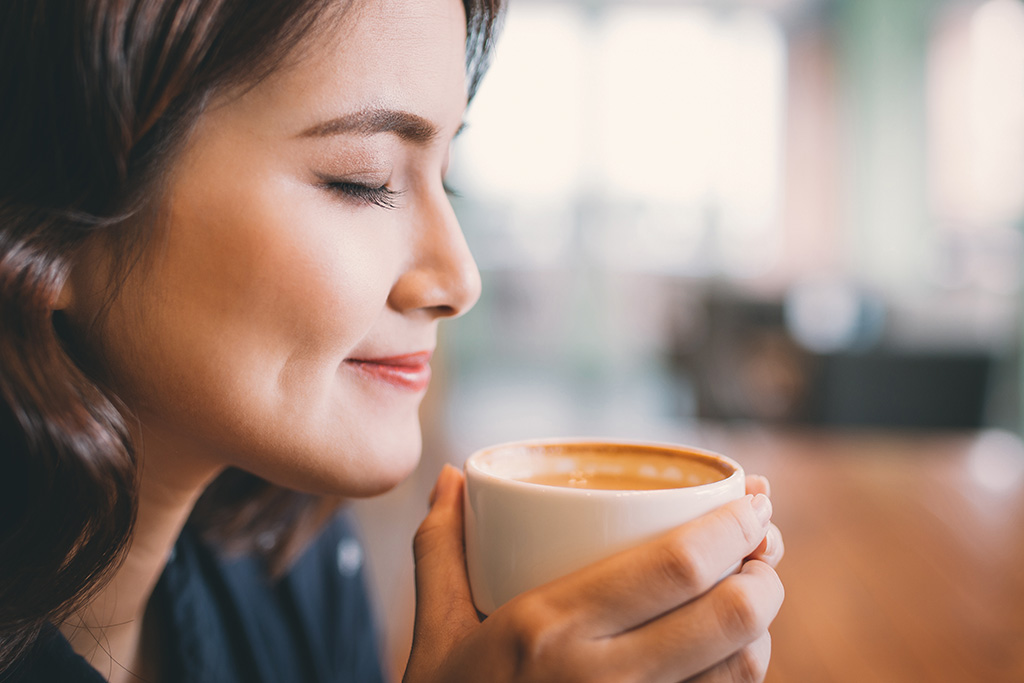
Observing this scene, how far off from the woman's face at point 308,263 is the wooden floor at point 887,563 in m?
1.10

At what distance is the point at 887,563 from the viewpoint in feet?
6.30

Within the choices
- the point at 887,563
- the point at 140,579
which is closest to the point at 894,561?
the point at 887,563

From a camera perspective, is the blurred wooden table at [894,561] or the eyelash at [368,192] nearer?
the eyelash at [368,192]

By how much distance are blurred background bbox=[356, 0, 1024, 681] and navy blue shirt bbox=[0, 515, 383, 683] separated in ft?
10.3

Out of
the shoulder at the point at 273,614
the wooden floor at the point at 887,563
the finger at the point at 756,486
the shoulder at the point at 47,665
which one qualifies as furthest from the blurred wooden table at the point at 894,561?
the shoulder at the point at 47,665

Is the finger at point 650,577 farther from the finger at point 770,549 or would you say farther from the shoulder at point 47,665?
the shoulder at point 47,665

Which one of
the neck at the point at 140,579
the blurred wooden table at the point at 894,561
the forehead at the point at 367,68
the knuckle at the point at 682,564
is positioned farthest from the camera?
the blurred wooden table at the point at 894,561

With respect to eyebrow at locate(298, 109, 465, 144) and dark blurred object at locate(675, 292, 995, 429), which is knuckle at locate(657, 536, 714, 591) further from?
dark blurred object at locate(675, 292, 995, 429)

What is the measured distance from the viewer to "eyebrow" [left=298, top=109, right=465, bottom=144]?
61cm

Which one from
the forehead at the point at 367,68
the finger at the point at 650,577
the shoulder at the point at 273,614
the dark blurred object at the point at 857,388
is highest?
the forehead at the point at 367,68

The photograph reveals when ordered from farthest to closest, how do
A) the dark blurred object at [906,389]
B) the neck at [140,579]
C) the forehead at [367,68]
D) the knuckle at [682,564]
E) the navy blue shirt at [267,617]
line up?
the dark blurred object at [906,389] < the navy blue shirt at [267,617] < the neck at [140,579] < the forehead at [367,68] < the knuckle at [682,564]

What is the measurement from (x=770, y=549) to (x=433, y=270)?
14.7 inches

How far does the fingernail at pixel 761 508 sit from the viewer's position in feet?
1.72

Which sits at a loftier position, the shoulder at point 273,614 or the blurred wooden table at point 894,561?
the shoulder at point 273,614
